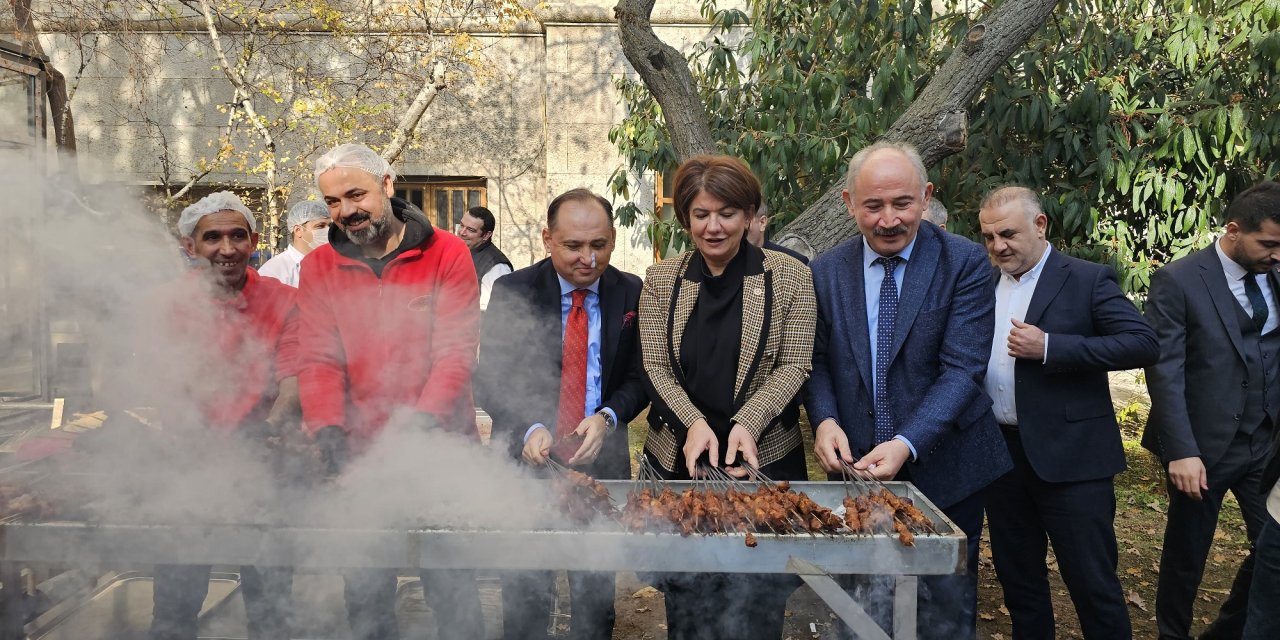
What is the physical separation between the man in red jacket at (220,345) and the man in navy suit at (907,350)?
2.31 m

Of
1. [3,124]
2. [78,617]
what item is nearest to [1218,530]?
[78,617]

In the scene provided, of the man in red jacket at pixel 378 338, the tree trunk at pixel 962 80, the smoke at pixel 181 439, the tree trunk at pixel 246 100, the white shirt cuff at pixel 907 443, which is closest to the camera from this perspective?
the smoke at pixel 181 439

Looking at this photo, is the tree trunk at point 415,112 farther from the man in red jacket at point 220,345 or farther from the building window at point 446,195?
the man in red jacket at point 220,345

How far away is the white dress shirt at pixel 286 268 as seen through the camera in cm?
580

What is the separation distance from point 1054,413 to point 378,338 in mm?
2873

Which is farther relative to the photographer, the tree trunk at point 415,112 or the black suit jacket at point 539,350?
the tree trunk at point 415,112

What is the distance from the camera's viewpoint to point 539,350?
3318mm

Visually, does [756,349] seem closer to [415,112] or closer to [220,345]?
[220,345]

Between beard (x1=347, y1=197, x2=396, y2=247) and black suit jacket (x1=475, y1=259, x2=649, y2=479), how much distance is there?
521mm

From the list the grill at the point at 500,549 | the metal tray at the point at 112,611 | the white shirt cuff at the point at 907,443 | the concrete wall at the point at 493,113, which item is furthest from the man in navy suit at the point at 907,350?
the concrete wall at the point at 493,113

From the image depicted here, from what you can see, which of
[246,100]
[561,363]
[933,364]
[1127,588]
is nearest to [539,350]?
[561,363]

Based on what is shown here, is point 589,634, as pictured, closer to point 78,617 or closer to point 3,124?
point 78,617

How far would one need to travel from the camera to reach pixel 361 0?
1036 cm

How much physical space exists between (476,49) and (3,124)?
5063 millimetres
